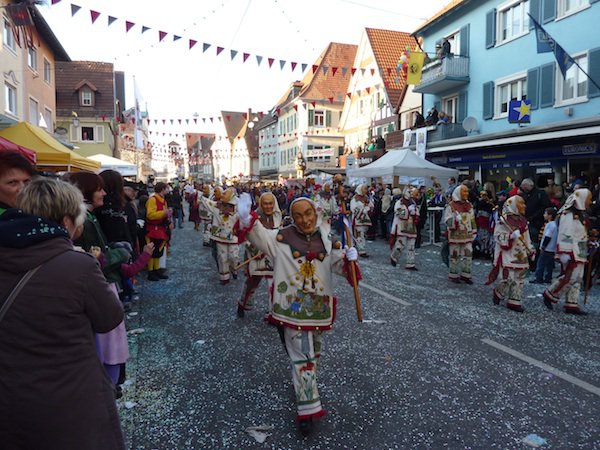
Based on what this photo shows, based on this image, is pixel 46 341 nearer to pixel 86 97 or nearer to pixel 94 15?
pixel 94 15

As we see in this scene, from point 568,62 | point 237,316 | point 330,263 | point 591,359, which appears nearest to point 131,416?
point 330,263

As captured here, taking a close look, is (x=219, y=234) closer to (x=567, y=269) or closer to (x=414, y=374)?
(x=414, y=374)

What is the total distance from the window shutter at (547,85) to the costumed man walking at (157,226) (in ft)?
44.0

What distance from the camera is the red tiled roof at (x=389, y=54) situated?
2894cm

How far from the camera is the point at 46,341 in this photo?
1819mm

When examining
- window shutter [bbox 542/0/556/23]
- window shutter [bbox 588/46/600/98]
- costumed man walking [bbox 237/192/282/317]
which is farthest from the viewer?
window shutter [bbox 542/0/556/23]

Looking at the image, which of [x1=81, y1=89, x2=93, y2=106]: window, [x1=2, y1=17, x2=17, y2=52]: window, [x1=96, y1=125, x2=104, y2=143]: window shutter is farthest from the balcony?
[x1=81, y1=89, x2=93, y2=106]: window

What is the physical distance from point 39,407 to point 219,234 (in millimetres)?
7064

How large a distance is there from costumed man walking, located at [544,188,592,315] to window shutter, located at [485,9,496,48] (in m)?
14.2

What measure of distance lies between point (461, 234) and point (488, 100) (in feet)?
40.4

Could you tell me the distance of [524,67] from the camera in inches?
680

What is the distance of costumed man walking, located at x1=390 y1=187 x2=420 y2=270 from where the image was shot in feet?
35.0

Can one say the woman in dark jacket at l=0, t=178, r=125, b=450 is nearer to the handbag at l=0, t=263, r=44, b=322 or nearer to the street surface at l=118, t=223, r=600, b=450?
the handbag at l=0, t=263, r=44, b=322

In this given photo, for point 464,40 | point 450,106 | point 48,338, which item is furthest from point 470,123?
point 48,338
